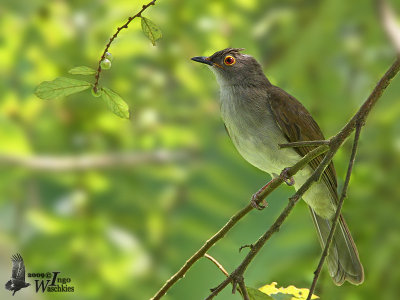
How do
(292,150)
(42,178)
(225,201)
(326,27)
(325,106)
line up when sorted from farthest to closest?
→ (42,178) < (326,27) < (325,106) < (225,201) < (292,150)

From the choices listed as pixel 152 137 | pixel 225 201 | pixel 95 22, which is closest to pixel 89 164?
pixel 152 137

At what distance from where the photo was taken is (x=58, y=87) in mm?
1281

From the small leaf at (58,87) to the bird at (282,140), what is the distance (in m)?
1.04

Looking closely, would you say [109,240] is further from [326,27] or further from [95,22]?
[326,27]

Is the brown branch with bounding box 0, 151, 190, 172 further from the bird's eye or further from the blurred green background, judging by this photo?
the bird's eye

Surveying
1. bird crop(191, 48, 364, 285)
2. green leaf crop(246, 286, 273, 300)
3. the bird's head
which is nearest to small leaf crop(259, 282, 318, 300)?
green leaf crop(246, 286, 273, 300)

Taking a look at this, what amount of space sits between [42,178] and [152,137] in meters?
0.97

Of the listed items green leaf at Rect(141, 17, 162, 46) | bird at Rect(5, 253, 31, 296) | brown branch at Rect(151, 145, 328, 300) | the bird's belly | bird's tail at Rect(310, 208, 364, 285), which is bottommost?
brown branch at Rect(151, 145, 328, 300)

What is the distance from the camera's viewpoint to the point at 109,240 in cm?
406

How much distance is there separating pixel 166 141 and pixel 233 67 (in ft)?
5.78

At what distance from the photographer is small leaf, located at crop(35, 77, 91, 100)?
1269 mm

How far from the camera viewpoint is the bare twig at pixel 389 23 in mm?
3147

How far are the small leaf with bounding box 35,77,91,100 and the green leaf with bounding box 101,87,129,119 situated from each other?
0.04 metres

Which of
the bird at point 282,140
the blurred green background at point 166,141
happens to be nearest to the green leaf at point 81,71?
the bird at point 282,140
